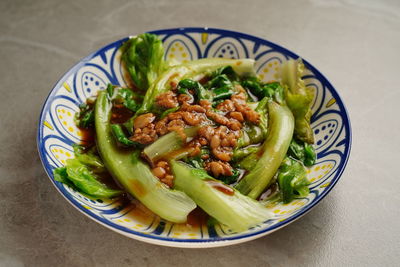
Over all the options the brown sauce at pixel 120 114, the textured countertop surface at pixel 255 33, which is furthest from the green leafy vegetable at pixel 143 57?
the textured countertop surface at pixel 255 33

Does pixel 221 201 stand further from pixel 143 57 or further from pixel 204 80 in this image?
pixel 143 57

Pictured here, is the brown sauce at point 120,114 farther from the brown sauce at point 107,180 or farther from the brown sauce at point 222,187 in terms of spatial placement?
the brown sauce at point 222,187

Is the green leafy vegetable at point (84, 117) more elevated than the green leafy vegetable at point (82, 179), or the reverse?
the green leafy vegetable at point (84, 117)

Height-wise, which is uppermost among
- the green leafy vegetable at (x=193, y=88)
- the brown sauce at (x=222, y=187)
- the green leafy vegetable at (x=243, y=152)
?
the green leafy vegetable at (x=193, y=88)

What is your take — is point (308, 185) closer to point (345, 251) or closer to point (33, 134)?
point (345, 251)

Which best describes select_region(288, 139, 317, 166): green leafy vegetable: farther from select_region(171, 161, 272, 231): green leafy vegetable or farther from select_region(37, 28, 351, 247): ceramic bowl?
select_region(171, 161, 272, 231): green leafy vegetable

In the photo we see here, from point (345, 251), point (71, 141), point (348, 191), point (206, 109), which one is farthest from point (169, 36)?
point (345, 251)
